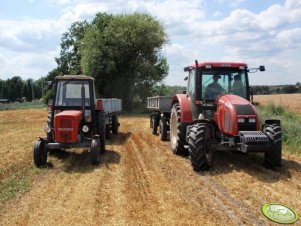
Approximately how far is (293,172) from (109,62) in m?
25.5

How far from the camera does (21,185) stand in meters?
8.83

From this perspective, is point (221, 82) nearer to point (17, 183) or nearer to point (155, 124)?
point (17, 183)

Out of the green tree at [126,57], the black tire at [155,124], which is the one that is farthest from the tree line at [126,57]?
the black tire at [155,124]

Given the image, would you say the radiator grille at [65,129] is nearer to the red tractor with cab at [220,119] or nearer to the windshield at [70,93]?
the windshield at [70,93]

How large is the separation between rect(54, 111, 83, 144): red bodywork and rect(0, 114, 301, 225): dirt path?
0.70m

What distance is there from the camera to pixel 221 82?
426 inches

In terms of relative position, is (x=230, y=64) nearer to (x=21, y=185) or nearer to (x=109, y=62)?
(x=21, y=185)

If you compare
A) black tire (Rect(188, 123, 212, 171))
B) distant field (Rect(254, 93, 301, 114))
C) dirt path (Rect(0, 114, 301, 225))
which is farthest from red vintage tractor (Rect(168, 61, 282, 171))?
distant field (Rect(254, 93, 301, 114))

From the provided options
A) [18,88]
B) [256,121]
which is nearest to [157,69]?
[256,121]

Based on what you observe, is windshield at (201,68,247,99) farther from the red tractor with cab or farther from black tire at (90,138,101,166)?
black tire at (90,138,101,166)

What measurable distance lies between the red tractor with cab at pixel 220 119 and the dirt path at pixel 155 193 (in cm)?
55

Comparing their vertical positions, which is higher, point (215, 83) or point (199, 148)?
point (215, 83)

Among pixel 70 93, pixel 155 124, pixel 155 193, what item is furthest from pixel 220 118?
pixel 155 124

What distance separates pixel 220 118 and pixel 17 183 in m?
4.85
